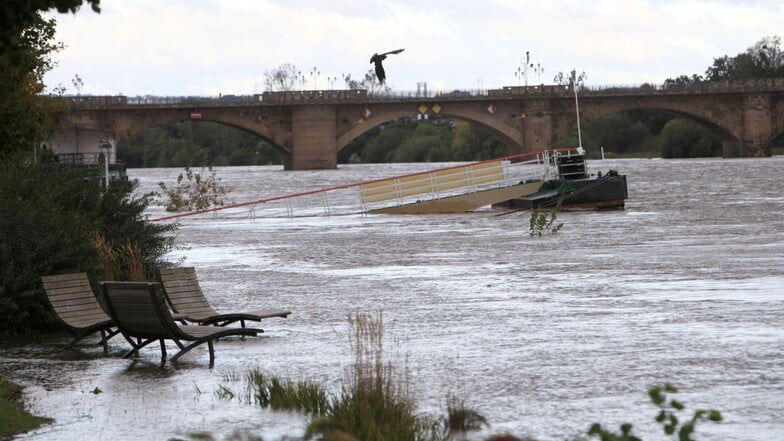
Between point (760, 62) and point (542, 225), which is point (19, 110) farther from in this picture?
point (760, 62)

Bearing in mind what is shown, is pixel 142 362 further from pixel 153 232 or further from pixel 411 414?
pixel 153 232

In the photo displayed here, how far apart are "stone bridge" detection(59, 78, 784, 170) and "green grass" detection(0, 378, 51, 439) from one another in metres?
103

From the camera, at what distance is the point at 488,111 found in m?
117

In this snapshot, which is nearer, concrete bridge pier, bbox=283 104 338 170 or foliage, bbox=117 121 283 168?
concrete bridge pier, bbox=283 104 338 170

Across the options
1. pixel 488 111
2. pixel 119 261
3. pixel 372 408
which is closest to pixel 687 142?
pixel 488 111

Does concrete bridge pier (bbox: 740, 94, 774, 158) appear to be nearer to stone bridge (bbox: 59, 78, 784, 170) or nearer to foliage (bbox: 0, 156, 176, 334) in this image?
stone bridge (bbox: 59, 78, 784, 170)

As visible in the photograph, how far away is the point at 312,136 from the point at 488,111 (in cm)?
1503

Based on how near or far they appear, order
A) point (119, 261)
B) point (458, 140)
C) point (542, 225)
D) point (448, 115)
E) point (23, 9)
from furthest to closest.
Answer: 1. point (458, 140)
2. point (448, 115)
3. point (542, 225)
4. point (119, 261)
5. point (23, 9)

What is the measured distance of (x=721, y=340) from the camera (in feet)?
44.4

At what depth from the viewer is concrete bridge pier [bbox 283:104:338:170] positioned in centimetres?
11662

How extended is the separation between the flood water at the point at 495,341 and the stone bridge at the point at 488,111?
86.7m

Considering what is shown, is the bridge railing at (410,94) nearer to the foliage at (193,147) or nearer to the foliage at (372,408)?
the foliage at (193,147)

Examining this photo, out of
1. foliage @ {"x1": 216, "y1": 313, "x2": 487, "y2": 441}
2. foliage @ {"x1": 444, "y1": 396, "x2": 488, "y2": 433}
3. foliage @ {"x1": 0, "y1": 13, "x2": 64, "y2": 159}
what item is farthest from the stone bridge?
foliage @ {"x1": 444, "y1": 396, "x2": 488, "y2": 433}

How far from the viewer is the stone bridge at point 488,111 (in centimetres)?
11600
